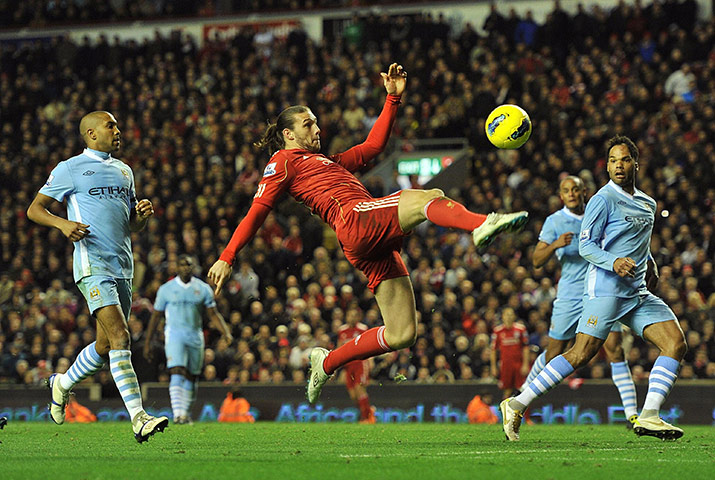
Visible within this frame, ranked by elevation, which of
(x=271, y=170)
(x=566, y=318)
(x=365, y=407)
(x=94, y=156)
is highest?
(x=94, y=156)

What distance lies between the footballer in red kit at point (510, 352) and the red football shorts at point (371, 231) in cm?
746

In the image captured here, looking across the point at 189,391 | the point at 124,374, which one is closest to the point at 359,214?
the point at 124,374

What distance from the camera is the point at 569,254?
36.9 ft

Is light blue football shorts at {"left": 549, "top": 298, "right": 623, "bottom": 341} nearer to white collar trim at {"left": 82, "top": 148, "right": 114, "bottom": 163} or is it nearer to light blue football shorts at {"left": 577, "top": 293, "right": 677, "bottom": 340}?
light blue football shorts at {"left": 577, "top": 293, "right": 677, "bottom": 340}

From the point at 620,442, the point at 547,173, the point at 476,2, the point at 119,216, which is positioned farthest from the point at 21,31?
the point at 620,442

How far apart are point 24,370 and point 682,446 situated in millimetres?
13781

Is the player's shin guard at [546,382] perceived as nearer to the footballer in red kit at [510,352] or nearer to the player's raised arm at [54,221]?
the player's raised arm at [54,221]

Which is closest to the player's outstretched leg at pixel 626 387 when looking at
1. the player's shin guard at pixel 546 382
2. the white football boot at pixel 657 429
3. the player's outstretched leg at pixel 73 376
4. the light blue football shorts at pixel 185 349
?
the player's shin guard at pixel 546 382

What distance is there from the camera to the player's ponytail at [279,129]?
28.6ft

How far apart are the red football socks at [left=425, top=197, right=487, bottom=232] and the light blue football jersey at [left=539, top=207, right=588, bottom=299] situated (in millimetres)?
4254

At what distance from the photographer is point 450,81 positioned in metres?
23.1

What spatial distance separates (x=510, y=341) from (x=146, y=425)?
8353 millimetres

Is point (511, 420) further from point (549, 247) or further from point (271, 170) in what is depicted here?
point (271, 170)

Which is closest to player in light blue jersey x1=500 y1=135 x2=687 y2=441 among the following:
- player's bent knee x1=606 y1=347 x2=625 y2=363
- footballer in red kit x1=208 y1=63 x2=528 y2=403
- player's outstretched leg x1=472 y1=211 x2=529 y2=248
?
footballer in red kit x1=208 y1=63 x2=528 y2=403
